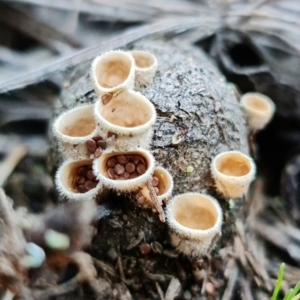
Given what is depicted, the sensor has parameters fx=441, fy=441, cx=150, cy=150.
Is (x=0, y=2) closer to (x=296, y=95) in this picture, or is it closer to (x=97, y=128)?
(x=97, y=128)

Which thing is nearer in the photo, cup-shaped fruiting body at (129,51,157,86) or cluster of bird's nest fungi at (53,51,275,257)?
cluster of bird's nest fungi at (53,51,275,257)

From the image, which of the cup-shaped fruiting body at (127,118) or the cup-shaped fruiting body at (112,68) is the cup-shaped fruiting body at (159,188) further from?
the cup-shaped fruiting body at (112,68)

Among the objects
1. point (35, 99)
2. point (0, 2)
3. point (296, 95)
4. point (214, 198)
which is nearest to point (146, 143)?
point (214, 198)

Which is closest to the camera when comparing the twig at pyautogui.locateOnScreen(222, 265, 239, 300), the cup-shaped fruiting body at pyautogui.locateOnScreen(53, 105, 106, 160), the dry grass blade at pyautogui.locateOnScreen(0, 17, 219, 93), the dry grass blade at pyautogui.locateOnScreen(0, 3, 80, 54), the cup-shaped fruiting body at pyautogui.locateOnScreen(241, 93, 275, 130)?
the cup-shaped fruiting body at pyautogui.locateOnScreen(53, 105, 106, 160)

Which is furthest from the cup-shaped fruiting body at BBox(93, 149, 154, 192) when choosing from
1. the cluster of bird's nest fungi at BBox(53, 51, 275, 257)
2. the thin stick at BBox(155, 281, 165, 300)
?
A: the thin stick at BBox(155, 281, 165, 300)

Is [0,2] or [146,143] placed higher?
[146,143]

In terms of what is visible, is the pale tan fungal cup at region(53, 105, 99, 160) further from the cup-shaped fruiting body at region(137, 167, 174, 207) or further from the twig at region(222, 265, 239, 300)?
the twig at region(222, 265, 239, 300)
